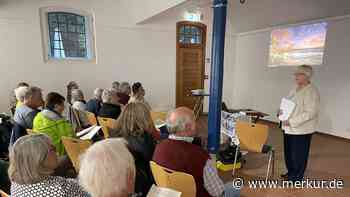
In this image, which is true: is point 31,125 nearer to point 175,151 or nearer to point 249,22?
point 175,151

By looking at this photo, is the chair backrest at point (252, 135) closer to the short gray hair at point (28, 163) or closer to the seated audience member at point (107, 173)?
the seated audience member at point (107, 173)

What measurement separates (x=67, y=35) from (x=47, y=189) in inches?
204

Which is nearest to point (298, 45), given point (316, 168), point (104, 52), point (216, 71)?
point (316, 168)

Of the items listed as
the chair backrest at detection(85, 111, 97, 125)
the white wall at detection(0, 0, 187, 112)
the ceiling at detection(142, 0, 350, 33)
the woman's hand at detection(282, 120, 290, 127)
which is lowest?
the chair backrest at detection(85, 111, 97, 125)

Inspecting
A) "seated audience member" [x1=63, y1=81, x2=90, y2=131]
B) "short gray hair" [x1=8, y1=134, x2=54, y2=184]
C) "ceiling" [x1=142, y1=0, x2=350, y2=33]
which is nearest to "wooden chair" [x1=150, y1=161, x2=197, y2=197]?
"short gray hair" [x1=8, y1=134, x2=54, y2=184]

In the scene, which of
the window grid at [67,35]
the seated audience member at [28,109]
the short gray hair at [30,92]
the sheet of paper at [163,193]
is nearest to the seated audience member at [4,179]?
the seated audience member at [28,109]

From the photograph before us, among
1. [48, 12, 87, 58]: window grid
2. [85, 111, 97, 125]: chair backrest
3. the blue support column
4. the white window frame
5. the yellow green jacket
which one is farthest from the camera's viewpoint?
[48, 12, 87, 58]: window grid

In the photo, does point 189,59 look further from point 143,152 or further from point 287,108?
point 143,152

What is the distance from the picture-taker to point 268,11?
18.2ft

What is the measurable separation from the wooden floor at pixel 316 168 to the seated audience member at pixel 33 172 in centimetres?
217

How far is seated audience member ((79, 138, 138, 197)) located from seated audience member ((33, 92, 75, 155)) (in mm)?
1454

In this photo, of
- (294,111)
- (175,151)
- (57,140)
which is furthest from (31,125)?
(294,111)

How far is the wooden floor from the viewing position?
279cm

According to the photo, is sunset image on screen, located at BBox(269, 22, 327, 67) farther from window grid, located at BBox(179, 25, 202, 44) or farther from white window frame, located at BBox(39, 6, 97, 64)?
white window frame, located at BBox(39, 6, 97, 64)
